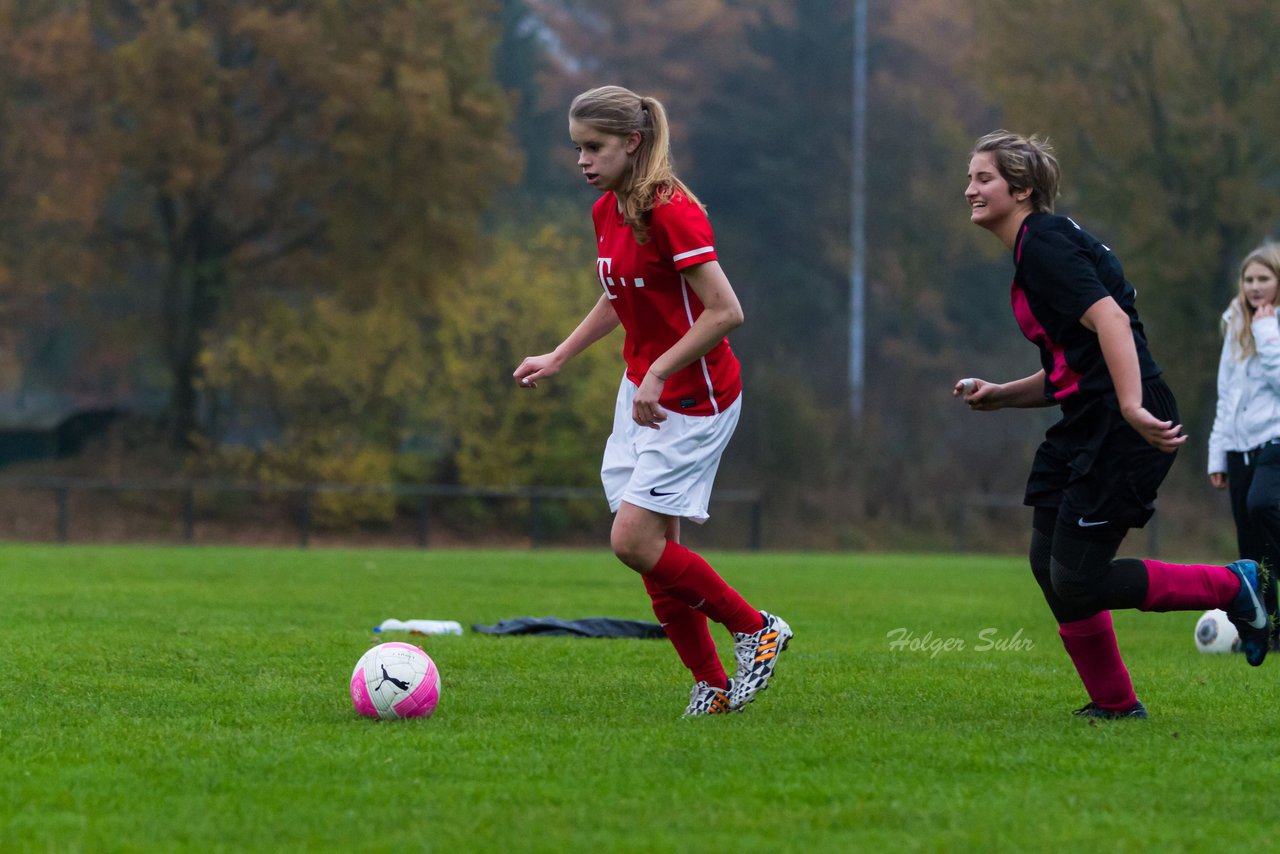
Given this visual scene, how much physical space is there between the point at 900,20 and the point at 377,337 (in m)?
23.0

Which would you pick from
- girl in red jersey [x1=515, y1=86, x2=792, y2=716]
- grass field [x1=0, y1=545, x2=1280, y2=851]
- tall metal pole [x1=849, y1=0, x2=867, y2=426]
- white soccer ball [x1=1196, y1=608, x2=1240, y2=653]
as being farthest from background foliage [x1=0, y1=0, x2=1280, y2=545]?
girl in red jersey [x1=515, y1=86, x2=792, y2=716]

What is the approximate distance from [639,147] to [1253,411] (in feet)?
14.0

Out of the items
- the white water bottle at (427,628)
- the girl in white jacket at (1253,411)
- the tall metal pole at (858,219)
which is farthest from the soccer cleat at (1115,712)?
the tall metal pole at (858,219)

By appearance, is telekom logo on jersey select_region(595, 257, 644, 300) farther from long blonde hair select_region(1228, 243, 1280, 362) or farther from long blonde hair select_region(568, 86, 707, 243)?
long blonde hair select_region(1228, 243, 1280, 362)

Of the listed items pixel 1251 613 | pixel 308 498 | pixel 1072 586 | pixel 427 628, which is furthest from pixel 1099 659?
pixel 308 498

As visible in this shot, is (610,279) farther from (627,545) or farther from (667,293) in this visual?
(627,545)

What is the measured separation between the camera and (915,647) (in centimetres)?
880

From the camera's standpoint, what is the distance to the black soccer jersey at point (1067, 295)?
209 inches

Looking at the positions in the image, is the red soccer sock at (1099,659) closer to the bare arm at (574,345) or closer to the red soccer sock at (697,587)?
the red soccer sock at (697,587)

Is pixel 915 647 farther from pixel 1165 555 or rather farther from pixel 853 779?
pixel 1165 555

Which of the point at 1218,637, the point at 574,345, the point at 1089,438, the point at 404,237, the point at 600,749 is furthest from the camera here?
the point at 404,237

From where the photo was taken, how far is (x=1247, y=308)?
27.5ft

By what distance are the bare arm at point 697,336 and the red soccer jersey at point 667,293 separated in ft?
0.23

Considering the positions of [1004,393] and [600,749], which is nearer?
[600,749]
